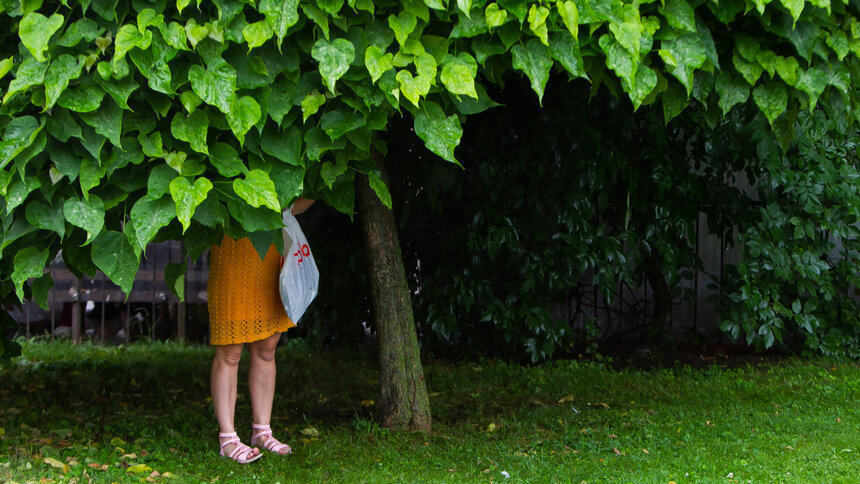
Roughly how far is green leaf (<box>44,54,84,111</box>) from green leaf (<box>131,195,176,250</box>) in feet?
1.22

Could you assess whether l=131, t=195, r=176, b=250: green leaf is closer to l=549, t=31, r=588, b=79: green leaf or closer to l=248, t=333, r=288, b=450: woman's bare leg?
l=549, t=31, r=588, b=79: green leaf

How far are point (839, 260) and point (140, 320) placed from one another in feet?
19.5

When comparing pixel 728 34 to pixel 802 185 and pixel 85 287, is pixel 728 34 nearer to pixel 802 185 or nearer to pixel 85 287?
pixel 802 185

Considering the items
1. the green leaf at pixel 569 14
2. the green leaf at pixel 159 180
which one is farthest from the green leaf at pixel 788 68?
the green leaf at pixel 159 180

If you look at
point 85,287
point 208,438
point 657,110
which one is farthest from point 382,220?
point 85,287

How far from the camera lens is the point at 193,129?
2441 millimetres

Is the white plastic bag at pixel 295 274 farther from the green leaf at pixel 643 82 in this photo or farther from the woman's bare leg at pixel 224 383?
the green leaf at pixel 643 82

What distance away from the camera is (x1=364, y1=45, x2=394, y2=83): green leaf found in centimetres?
238

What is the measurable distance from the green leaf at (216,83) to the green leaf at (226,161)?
159 millimetres

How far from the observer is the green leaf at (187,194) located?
2.30 m

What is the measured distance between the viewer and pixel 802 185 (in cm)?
539

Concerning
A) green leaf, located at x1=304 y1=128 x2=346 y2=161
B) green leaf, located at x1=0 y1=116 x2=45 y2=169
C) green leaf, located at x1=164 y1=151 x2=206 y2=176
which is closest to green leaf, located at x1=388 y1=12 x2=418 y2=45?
green leaf, located at x1=304 y1=128 x2=346 y2=161

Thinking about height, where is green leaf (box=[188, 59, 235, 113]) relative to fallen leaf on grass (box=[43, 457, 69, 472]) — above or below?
above

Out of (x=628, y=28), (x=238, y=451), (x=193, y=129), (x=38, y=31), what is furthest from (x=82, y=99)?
(x=238, y=451)
